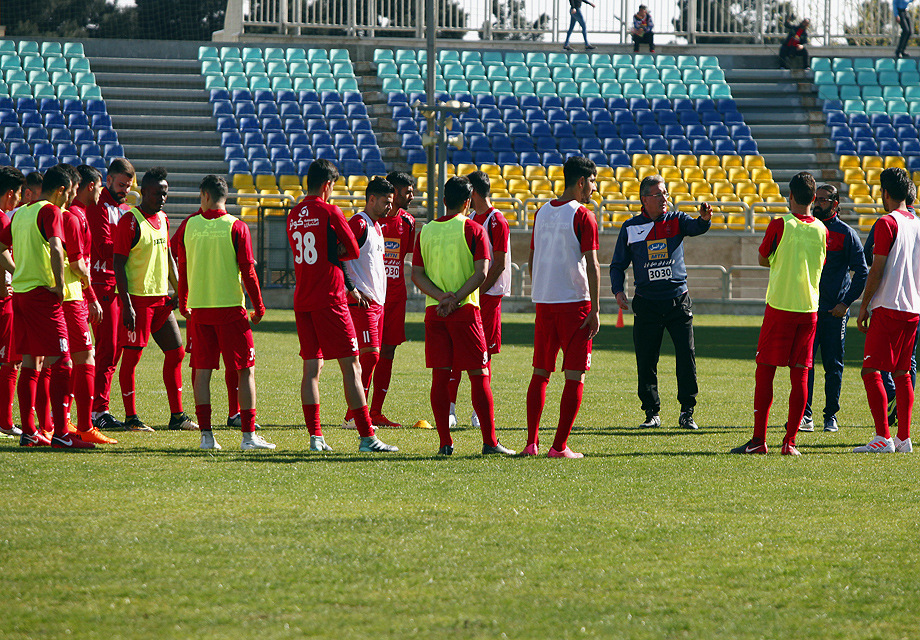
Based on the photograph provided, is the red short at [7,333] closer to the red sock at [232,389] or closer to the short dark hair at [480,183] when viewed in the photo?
the red sock at [232,389]

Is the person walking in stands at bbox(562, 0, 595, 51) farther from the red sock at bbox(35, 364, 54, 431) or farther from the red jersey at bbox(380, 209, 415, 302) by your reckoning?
the red sock at bbox(35, 364, 54, 431)

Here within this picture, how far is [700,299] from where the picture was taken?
23.1 metres

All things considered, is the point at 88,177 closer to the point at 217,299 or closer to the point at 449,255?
the point at 217,299

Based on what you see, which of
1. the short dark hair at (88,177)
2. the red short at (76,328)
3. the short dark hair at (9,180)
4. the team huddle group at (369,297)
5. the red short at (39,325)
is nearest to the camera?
the team huddle group at (369,297)

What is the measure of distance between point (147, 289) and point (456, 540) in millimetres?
4338

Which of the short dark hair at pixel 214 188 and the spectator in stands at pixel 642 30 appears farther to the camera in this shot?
the spectator in stands at pixel 642 30

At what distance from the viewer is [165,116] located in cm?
2945

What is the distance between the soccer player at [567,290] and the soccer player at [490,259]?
1.04 ft

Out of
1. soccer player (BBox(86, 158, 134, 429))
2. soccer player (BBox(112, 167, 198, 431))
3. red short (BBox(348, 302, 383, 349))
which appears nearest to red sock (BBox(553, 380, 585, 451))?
red short (BBox(348, 302, 383, 349))

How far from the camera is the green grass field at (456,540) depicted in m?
3.85

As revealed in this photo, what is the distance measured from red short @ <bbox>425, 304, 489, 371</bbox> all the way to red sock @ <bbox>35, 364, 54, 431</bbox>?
272 centimetres

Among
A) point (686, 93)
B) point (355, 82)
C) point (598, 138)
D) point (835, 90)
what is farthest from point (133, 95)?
point (835, 90)

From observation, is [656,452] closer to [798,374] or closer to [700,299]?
[798,374]

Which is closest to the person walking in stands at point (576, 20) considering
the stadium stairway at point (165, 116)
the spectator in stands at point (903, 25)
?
the spectator in stands at point (903, 25)
